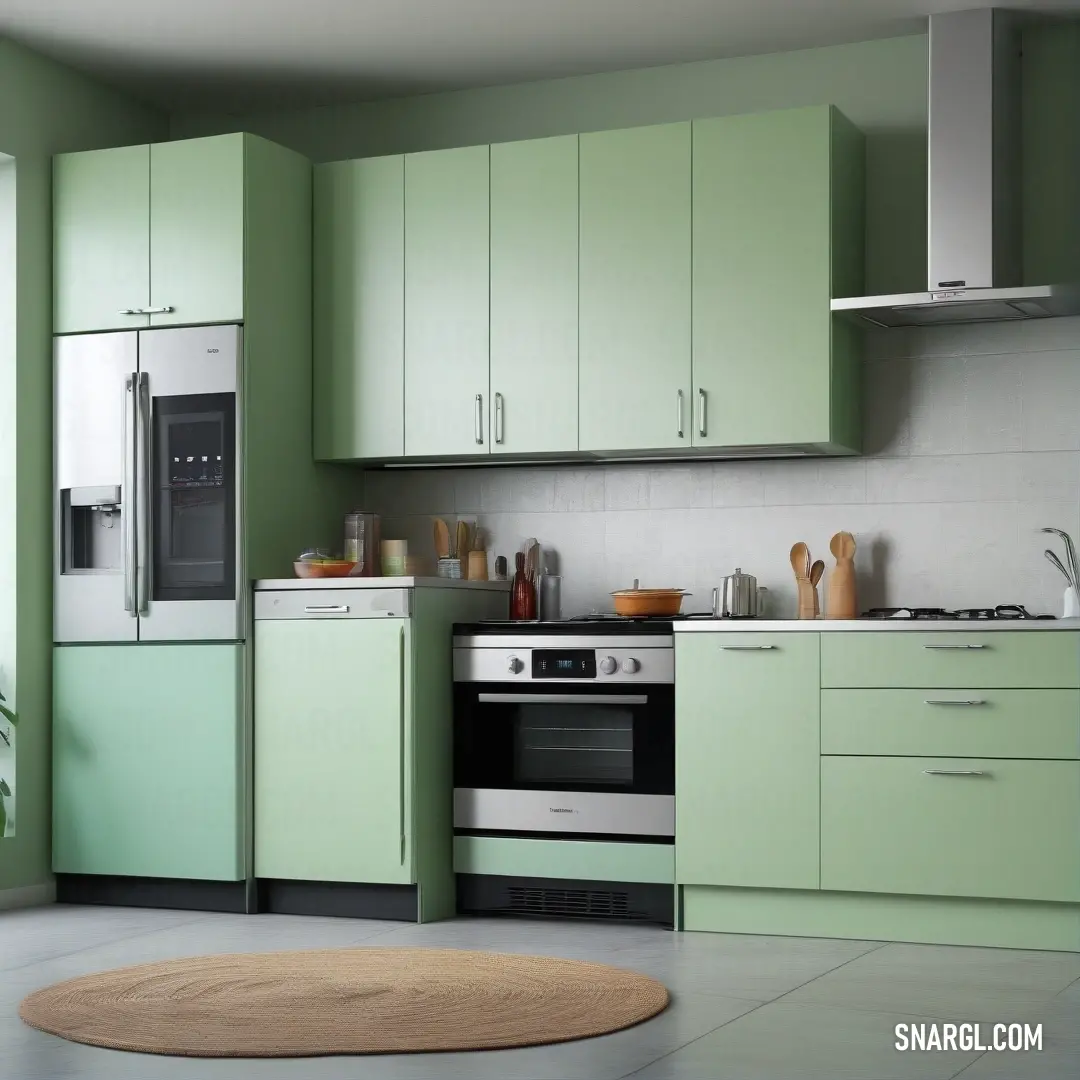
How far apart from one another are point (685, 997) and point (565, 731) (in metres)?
1.31

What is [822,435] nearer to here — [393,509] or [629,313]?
[629,313]

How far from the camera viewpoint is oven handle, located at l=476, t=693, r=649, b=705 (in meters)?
4.77

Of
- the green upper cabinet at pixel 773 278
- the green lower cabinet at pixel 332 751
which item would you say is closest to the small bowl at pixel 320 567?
the green lower cabinet at pixel 332 751

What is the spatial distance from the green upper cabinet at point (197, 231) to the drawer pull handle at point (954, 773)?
2.48 meters

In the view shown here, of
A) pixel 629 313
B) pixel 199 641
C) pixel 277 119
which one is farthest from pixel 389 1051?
pixel 277 119

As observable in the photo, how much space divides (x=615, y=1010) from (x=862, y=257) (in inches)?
103

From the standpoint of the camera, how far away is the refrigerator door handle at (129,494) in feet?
16.7

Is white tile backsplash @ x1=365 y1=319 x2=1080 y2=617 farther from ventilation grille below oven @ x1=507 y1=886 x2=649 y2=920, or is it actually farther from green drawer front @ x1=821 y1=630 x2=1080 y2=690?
ventilation grille below oven @ x1=507 y1=886 x2=649 y2=920

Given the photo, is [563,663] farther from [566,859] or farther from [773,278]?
[773,278]

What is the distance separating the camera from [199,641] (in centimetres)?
503

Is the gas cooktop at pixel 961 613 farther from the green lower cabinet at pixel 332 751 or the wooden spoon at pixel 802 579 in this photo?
the green lower cabinet at pixel 332 751

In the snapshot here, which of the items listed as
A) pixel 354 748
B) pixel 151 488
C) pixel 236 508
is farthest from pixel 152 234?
pixel 354 748

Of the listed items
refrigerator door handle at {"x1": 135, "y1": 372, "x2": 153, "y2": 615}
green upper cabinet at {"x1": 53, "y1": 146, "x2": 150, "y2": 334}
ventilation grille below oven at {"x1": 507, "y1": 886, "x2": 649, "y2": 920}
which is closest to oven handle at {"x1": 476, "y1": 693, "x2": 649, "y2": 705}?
ventilation grille below oven at {"x1": 507, "y1": 886, "x2": 649, "y2": 920}

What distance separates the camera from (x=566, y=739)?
490cm
